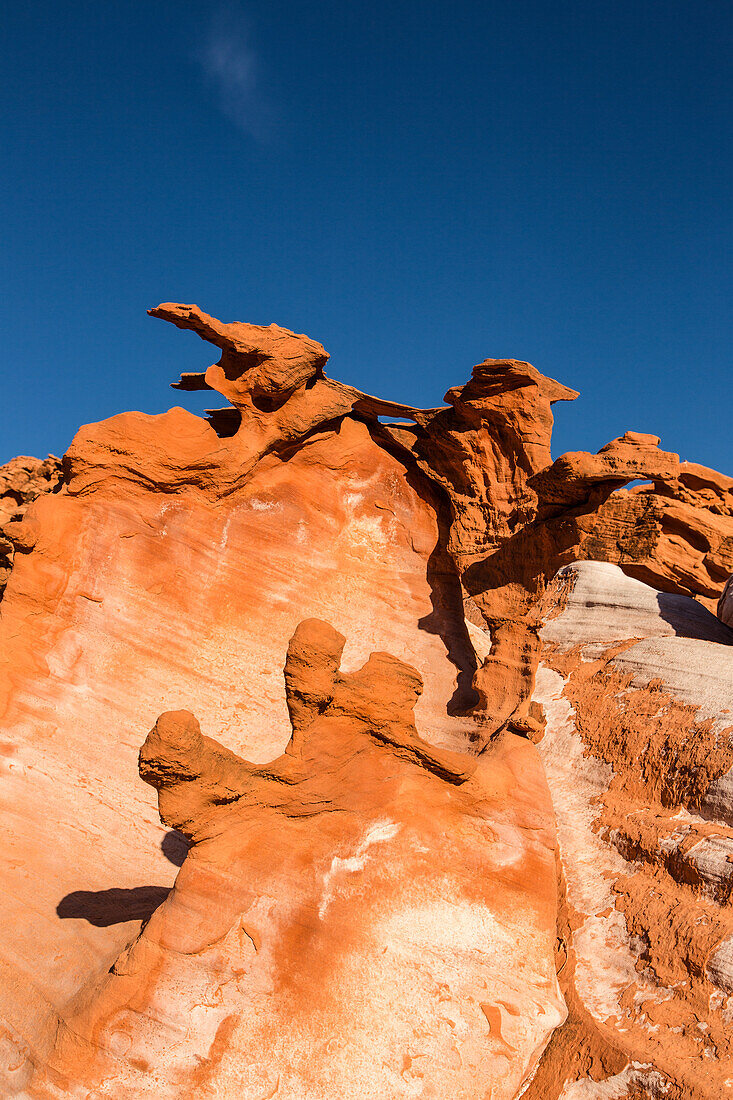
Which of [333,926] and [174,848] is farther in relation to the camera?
[174,848]

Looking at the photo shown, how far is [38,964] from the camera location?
311cm

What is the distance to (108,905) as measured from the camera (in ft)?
11.3

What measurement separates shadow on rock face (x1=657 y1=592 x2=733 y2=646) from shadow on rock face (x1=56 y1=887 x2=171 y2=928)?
11.0 ft

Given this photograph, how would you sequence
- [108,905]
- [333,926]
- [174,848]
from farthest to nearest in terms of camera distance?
1. [174,848]
2. [108,905]
3. [333,926]

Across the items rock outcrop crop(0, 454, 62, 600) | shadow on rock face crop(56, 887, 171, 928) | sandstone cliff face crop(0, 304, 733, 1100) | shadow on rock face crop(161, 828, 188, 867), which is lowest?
shadow on rock face crop(56, 887, 171, 928)

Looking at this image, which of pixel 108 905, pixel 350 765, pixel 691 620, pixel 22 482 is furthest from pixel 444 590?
pixel 22 482

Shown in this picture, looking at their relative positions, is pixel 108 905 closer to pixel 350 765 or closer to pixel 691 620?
pixel 350 765

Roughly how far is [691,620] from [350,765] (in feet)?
9.55

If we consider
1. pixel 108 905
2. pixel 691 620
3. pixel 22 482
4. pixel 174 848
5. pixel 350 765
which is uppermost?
pixel 691 620

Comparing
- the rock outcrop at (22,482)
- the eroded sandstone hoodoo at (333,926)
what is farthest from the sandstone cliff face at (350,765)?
the rock outcrop at (22,482)

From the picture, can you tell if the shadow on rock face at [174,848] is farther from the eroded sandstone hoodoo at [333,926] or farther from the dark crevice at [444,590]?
the dark crevice at [444,590]

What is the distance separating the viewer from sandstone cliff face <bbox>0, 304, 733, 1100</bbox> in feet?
8.56

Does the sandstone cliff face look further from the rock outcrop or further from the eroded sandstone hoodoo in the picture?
the rock outcrop

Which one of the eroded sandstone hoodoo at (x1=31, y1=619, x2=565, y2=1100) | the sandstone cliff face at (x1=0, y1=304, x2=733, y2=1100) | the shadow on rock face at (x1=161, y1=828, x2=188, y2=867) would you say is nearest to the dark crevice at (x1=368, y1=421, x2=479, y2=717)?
the sandstone cliff face at (x1=0, y1=304, x2=733, y2=1100)
